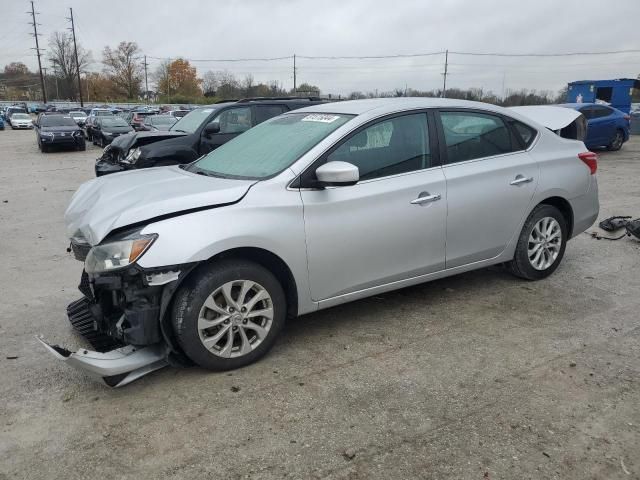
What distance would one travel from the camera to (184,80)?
91.2 m

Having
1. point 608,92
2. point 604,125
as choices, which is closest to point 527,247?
point 604,125

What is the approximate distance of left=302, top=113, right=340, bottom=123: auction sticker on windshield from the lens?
13.2ft

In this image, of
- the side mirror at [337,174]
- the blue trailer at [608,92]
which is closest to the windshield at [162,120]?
the side mirror at [337,174]

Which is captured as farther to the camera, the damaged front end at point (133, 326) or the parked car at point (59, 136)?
the parked car at point (59, 136)

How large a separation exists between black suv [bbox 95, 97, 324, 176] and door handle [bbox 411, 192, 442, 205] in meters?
5.42

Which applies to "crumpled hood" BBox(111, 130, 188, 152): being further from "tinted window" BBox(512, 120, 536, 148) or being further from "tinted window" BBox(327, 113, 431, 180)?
"tinted window" BBox(512, 120, 536, 148)

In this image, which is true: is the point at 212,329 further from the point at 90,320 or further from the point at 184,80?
the point at 184,80

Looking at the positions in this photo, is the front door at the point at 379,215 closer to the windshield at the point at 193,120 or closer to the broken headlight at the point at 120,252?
the broken headlight at the point at 120,252

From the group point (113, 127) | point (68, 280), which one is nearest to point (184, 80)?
point (113, 127)

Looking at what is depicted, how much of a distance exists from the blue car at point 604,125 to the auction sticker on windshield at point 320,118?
14.1 meters

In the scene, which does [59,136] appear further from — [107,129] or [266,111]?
[266,111]

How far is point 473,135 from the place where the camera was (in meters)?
4.43

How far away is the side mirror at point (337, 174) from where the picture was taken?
3.38m

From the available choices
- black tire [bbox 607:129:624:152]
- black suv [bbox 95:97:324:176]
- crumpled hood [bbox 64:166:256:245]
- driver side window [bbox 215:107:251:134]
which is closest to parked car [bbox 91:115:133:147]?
black suv [bbox 95:97:324:176]
